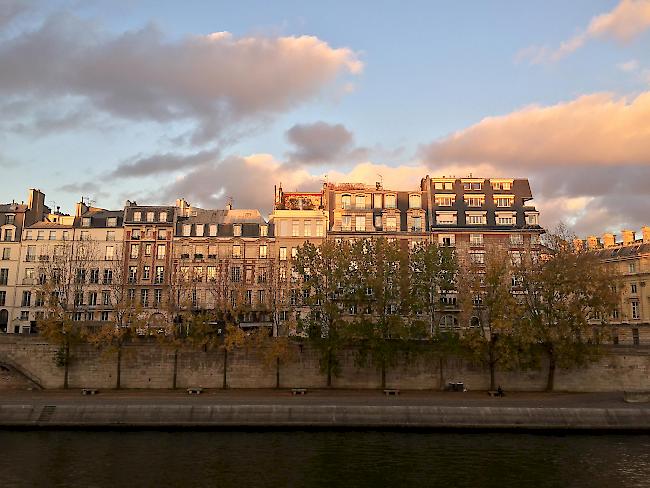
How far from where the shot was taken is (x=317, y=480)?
31031 millimetres

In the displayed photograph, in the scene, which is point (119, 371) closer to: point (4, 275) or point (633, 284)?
point (4, 275)

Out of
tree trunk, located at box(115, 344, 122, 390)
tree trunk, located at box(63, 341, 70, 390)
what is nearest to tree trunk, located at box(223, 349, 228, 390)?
tree trunk, located at box(115, 344, 122, 390)

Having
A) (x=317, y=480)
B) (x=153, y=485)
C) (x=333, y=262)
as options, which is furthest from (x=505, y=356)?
(x=153, y=485)

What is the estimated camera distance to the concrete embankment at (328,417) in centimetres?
4509

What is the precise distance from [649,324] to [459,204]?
32.6 m

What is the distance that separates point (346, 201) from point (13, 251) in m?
53.0

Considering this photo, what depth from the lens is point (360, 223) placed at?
9275cm

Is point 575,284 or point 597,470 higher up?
point 575,284

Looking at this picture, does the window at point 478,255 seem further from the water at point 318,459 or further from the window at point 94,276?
the window at point 94,276

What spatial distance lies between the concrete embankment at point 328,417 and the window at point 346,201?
→ 51.6 metres

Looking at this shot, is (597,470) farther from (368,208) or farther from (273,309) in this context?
(368,208)

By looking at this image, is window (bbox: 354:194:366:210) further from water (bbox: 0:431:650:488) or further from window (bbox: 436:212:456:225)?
water (bbox: 0:431:650:488)

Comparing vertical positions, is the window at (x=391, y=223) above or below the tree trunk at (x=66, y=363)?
above

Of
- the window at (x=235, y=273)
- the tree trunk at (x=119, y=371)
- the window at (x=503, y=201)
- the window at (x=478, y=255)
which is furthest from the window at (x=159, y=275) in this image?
the window at (x=503, y=201)
